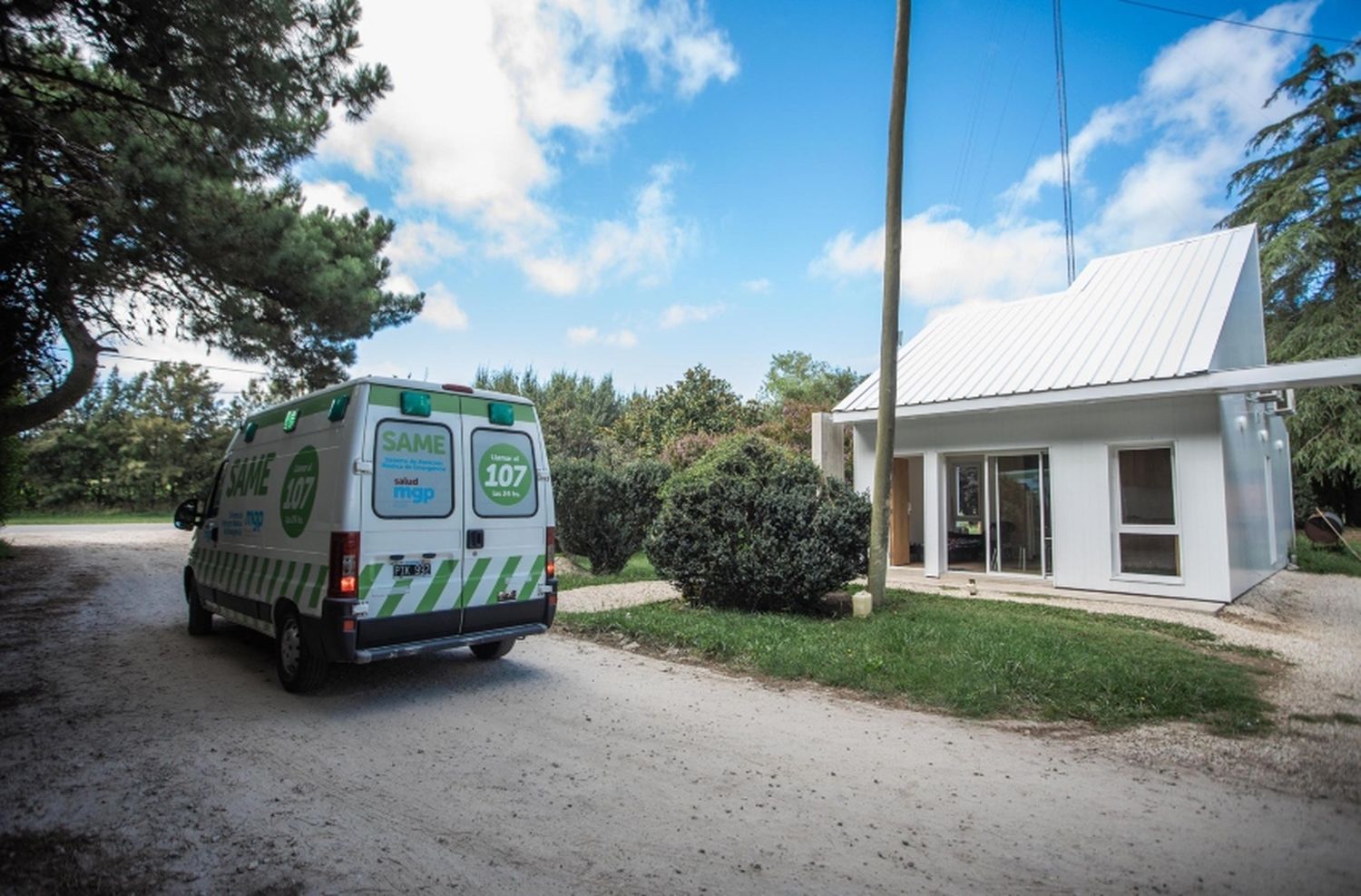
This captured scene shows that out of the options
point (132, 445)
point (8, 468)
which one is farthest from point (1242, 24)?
point (132, 445)

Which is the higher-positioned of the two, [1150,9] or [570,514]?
[1150,9]

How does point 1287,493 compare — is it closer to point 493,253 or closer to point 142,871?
point 493,253

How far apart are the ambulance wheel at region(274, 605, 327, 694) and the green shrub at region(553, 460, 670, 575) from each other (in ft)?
27.3

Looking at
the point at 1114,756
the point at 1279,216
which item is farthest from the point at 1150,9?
the point at 1279,216

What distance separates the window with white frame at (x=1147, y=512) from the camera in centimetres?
1080

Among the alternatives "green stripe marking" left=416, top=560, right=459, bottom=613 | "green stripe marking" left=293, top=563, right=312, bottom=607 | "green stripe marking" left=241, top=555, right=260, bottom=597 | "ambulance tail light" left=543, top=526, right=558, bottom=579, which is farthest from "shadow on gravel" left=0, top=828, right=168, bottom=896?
"ambulance tail light" left=543, top=526, right=558, bottom=579

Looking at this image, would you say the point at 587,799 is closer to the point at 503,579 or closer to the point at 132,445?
the point at 503,579

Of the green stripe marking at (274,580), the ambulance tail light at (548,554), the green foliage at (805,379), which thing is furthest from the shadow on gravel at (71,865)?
the green foliage at (805,379)

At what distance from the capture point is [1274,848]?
10.4 feet

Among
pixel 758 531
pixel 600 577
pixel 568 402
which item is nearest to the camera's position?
pixel 758 531

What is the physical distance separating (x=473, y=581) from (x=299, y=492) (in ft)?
5.57

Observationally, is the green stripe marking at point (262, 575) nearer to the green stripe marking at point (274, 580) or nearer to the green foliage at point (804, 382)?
the green stripe marking at point (274, 580)

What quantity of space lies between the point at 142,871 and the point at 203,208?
679cm

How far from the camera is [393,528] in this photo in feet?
17.7
